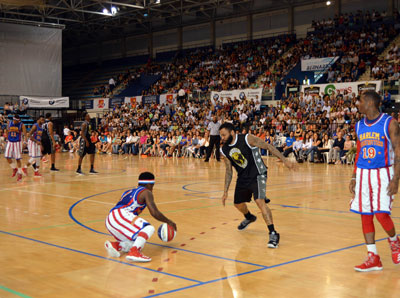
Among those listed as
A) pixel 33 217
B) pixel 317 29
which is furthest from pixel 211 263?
pixel 317 29

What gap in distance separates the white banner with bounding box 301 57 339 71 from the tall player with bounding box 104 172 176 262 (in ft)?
84.6

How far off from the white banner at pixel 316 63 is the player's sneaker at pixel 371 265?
26.0 m

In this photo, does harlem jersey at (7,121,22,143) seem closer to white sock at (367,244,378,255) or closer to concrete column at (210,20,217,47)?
white sock at (367,244,378,255)

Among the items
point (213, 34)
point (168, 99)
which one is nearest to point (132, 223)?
point (168, 99)

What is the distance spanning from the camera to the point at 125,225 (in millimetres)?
5848

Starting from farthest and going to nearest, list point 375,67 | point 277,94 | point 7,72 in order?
point 7,72 < point 277,94 < point 375,67

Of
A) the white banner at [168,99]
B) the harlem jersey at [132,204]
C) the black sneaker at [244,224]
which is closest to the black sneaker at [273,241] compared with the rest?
the black sneaker at [244,224]

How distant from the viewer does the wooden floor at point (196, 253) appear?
15.1ft

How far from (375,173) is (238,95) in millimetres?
25681

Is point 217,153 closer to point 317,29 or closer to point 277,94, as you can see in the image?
point 277,94

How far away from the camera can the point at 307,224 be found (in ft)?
25.4

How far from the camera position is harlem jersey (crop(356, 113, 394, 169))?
5.22 metres

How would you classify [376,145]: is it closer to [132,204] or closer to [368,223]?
[368,223]

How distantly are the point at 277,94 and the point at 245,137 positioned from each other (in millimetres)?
23480
